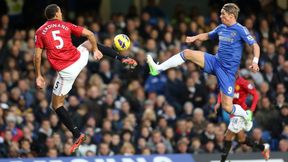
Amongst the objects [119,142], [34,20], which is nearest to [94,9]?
[34,20]

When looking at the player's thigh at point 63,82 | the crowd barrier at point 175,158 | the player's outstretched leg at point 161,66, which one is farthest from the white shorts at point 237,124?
the player's thigh at point 63,82

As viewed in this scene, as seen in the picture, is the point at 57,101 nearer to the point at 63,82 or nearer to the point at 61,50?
the point at 63,82

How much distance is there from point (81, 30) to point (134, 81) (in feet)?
20.3

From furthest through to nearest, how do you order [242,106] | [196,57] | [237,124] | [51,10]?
[242,106], [237,124], [196,57], [51,10]

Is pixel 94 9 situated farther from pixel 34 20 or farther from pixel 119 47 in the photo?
pixel 119 47

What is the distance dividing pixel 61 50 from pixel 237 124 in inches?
144

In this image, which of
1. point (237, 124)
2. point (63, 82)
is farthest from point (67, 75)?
point (237, 124)

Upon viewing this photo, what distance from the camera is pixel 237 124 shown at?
21.7 m

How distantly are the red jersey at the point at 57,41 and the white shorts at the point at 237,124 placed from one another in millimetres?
3295

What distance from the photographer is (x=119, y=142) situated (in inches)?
973

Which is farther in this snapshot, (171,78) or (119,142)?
(171,78)

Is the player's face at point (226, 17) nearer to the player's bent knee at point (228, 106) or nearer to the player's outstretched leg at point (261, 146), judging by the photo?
the player's bent knee at point (228, 106)

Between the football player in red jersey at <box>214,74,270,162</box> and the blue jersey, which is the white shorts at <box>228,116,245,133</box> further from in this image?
the blue jersey

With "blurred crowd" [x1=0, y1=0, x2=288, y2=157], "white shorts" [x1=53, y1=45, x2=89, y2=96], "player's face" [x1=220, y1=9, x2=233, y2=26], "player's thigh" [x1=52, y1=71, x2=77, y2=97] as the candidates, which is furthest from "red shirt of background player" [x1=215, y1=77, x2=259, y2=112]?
"player's thigh" [x1=52, y1=71, x2=77, y2=97]
